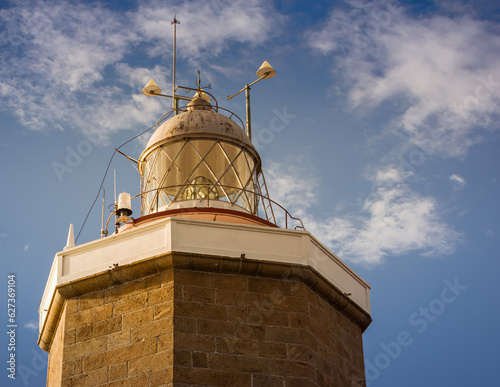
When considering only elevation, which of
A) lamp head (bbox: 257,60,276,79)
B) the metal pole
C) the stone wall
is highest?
lamp head (bbox: 257,60,276,79)

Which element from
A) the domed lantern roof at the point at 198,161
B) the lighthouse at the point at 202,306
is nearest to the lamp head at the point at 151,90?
the domed lantern roof at the point at 198,161

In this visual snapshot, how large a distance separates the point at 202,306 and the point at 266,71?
5.55 meters

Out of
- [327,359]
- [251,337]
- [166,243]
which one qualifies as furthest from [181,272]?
[327,359]

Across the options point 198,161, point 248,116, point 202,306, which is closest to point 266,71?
point 248,116

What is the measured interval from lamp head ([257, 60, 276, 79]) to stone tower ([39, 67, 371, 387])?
359 centimetres

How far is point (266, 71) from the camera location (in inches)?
649

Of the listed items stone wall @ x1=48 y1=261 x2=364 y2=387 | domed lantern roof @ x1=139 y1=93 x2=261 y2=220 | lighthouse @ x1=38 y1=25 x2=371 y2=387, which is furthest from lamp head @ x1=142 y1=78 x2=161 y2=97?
stone wall @ x1=48 y1=261 x2=364 y2=387

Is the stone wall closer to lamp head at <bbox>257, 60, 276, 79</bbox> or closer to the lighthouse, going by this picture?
the lighthouse

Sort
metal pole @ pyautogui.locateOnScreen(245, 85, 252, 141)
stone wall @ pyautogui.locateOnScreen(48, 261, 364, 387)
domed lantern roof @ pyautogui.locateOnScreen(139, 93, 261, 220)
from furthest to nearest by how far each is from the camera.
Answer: metal pole @ pyautogui.locateOnScreen(245, 85, 252, 141), domed lantern roof @ pyautogui.locateOnScreen(139, 93, 261, 220), stone wall @ pyautogui.locateOnScreen(48, 261, 364, 387)

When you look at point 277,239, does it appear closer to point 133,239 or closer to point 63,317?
point 133,239

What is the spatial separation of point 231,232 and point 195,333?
1.44m

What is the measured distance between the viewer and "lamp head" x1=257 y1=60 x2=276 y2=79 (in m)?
16.5

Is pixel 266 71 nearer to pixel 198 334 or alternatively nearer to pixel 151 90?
pixel 151 90

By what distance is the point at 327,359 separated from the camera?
12.7 m
